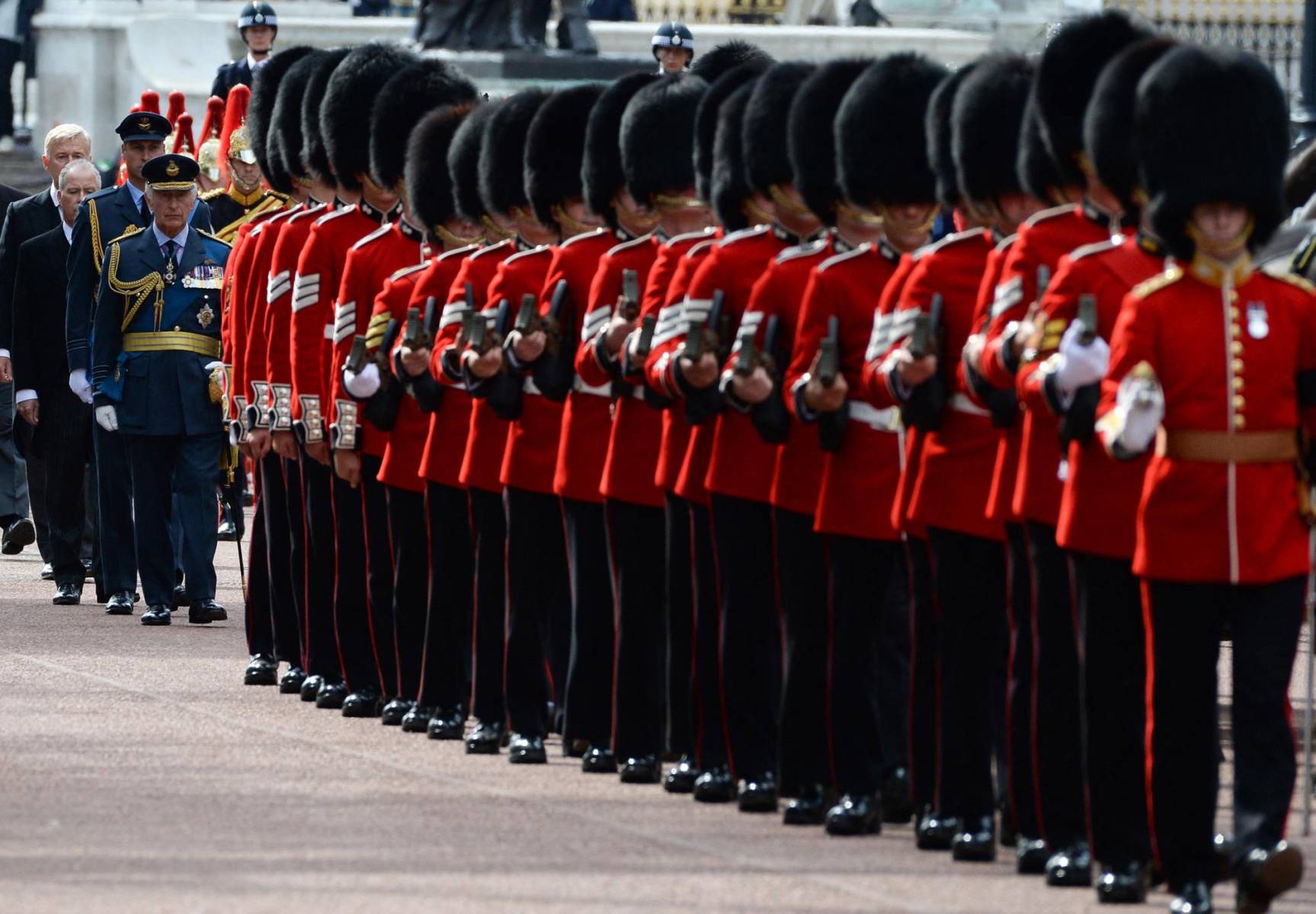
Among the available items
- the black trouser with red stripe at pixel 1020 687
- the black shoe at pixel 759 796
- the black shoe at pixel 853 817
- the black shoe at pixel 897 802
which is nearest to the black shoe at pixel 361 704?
the black shoe at pixel 759 796

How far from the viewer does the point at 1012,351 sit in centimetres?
723

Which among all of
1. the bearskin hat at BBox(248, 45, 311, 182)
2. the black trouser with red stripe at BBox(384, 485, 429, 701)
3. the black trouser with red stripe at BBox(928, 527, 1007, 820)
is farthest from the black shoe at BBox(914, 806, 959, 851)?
the bearskin hat at BBox(248, 45, 311, 182)

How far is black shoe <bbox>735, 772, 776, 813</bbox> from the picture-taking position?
832 centimetres

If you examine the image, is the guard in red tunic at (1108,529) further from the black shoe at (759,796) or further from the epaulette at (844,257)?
the black shoe at (759,796)

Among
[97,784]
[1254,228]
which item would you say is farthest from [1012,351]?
[97,784]

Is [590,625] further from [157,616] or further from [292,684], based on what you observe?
[157,616]

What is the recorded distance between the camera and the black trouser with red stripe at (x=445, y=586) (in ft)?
32.1

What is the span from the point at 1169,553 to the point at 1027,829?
0.82m

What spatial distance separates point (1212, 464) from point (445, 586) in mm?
3270

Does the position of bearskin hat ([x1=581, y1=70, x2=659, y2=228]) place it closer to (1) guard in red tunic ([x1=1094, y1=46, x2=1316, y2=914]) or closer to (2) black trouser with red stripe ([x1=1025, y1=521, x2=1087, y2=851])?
(2) black trouser with red stripe ([x1=1025, y1=521, x2=1087, y2=851])

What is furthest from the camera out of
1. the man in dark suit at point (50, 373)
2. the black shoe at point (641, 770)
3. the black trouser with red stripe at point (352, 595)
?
the man in dark suit at point (50, 373)

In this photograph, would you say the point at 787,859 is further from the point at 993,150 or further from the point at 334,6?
the point at 334,6

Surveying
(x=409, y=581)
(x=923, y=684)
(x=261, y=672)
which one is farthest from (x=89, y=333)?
(x=923, y=684)

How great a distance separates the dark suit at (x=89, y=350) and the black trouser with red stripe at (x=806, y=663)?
5249 millimetres
